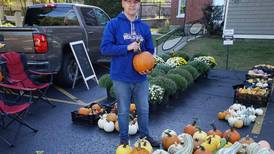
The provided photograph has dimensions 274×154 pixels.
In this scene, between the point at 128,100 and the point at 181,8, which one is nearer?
the point at 128,100

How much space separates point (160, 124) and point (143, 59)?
1832mm

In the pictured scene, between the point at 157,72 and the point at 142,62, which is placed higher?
the point at 142,62

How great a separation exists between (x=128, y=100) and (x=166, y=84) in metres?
2.06

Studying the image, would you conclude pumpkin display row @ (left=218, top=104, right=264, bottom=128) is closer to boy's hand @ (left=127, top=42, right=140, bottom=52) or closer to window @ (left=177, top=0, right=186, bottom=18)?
boy's hand @ (left=127, top=42, right=140, bottom=52)

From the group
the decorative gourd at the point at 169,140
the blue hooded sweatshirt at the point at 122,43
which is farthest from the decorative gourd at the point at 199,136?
the blue hooded sweatshirt at the point at 122,43

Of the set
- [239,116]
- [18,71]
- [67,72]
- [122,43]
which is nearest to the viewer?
[122,43]

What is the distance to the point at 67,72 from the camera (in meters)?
6.61

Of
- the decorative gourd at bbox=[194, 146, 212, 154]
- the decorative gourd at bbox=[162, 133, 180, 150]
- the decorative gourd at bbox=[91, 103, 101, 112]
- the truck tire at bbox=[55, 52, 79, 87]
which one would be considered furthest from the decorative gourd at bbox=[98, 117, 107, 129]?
the truck tire at bbox=[55, 52, 79, 87]

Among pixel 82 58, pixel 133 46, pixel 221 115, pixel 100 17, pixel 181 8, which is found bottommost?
pixel 221 115

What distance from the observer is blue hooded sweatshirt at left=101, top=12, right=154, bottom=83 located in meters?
3.06

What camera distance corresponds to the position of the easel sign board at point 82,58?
6.45 meters

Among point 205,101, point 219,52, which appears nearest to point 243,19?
point 219,52

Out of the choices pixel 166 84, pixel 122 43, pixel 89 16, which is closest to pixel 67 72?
pixel 89 16

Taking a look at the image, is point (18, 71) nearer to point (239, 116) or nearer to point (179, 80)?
point (179, 80)
